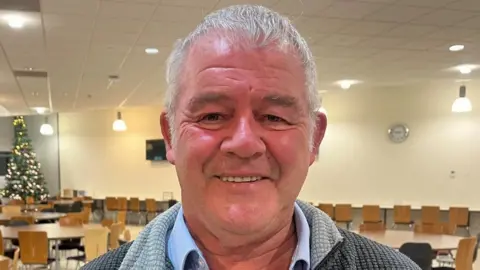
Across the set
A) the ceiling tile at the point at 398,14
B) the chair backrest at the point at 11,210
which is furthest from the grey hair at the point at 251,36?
the chair backrest at the point at 11,210

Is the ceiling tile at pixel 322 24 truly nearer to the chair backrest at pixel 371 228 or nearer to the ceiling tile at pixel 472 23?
the ceiling tile at pixel 472 23

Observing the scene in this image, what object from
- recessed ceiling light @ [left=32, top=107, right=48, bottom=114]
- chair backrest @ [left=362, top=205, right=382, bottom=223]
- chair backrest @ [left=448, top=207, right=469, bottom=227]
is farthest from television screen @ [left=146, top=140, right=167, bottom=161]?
chair backrest @ [left=448, top=207, right=469, bottom=227]

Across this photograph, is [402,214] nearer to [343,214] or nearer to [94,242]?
[343,214]

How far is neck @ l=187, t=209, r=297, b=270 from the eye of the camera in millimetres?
1025

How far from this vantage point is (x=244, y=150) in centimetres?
90

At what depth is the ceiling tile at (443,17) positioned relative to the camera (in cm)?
502

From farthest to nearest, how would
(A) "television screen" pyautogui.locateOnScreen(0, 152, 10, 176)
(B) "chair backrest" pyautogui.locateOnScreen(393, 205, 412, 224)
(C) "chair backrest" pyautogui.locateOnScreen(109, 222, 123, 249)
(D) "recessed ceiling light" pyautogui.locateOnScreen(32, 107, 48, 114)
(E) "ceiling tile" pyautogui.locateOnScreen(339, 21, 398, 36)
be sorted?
1. (A) "television screen" pyautogui.locateOnScreen(0, 152, 10, 176)
2. (D) "recessed ceiling light" pyautogui.locateOnScreen(32, 107, 48, 114)
3. (B) "chair backrest" pyautogui.locateOnScreen(393, 205, 412, 224)
4. (C) "chair backrest" pyautogui.locateOnScreen(109, 222, 123, 249)
5. (E) "ceiling tile" pyautogui.locateOnScreen(339, 21, 398, 36)

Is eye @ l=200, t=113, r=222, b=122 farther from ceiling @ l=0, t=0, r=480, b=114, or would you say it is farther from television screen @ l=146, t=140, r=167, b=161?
television screen @ l=146, t=140, r=167, b=161

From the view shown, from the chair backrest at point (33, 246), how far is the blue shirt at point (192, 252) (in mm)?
6104

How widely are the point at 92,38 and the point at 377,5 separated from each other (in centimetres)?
334

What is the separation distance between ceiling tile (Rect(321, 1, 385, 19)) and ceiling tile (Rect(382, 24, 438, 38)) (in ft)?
2.48

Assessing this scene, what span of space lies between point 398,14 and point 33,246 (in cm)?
534

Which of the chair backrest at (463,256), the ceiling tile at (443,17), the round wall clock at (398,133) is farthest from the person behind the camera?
the round wall clock at (398,133)

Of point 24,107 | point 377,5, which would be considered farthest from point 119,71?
point 24,107
